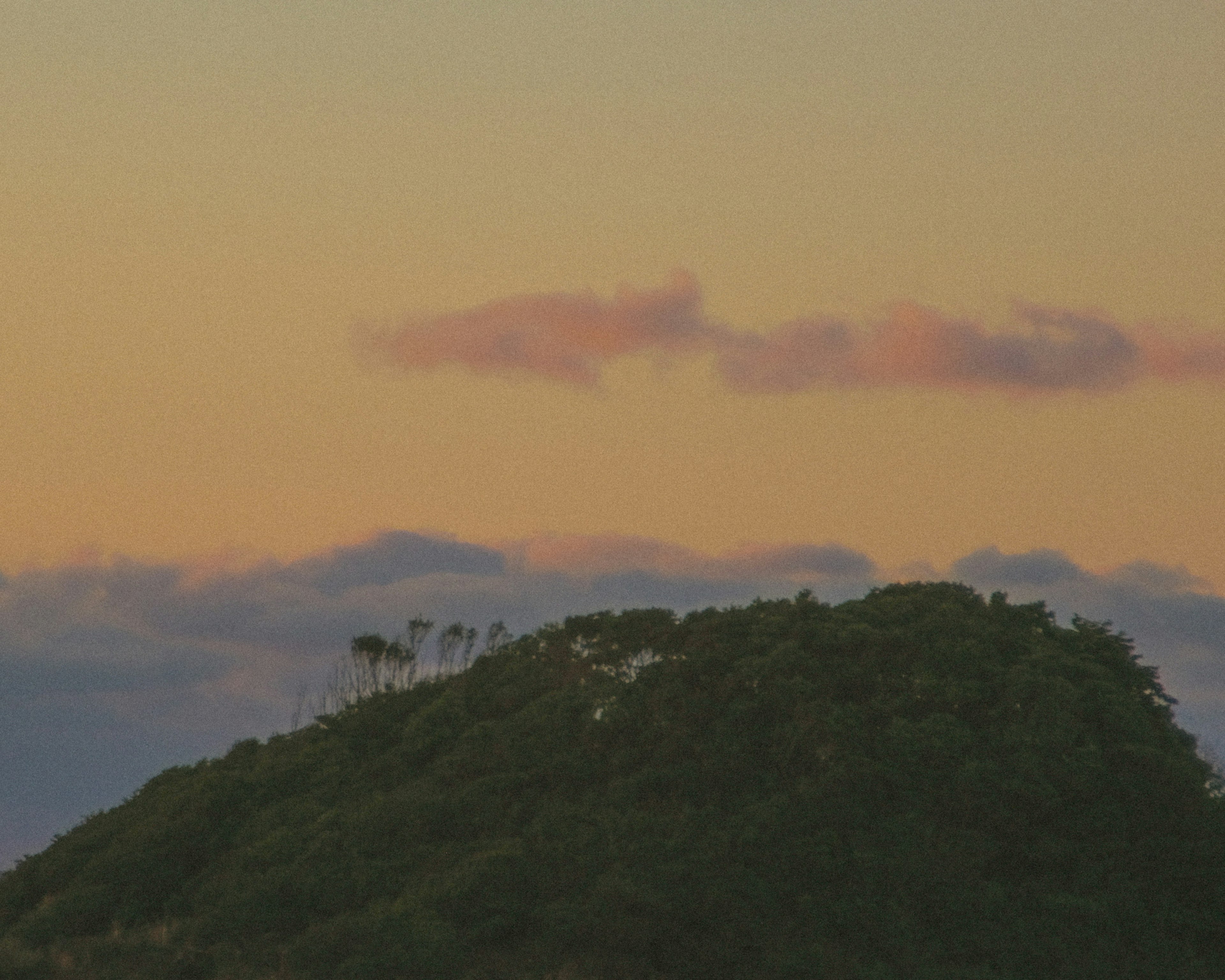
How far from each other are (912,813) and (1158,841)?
5.40m

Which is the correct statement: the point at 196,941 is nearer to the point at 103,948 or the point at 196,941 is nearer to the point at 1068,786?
the point at 103,948

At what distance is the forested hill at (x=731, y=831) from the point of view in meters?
31.9

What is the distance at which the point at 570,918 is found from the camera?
3250cm

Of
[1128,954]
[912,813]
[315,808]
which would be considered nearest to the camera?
[1128,954]

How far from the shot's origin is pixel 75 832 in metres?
48.8

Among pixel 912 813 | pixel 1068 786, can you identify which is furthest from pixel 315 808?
pixel 1068 786

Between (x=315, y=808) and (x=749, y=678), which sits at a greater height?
(x=749, y=678)

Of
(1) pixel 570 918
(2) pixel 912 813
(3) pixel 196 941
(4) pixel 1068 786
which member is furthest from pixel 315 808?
(4) pixel 1068 786

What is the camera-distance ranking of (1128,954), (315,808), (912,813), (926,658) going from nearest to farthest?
(1128,954) < (912,813) < (926,658) < (315,808)

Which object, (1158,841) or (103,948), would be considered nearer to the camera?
(1158,841)

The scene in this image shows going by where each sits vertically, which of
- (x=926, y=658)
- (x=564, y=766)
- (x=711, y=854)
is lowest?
(x=711, y=854)

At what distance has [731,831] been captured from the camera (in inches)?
1341

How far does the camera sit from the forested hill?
3192 centimetres

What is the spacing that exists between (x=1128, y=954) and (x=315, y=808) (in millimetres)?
21453
